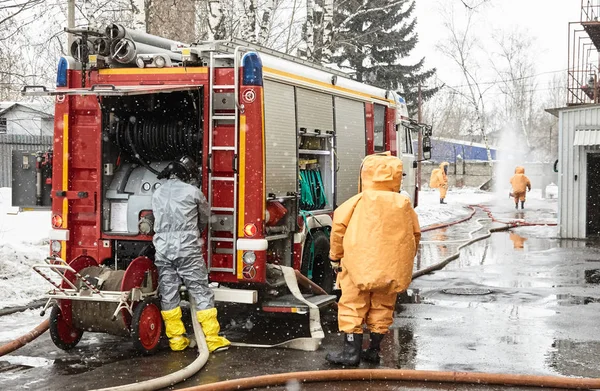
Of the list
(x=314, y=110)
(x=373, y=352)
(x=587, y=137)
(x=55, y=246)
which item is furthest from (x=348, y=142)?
(x=587, y=137)

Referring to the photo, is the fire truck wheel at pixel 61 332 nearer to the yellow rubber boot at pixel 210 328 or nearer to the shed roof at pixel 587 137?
the yellow rubber boot at pixel 210 328

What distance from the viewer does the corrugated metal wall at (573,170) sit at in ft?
59.8

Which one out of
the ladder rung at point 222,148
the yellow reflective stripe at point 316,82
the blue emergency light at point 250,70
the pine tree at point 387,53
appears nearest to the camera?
the blue emergency light at point 250,70

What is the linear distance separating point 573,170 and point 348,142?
1027cm

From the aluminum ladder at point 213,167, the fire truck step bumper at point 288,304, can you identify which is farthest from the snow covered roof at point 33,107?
the fire truck step bumper at point 288,304

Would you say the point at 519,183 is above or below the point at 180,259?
above

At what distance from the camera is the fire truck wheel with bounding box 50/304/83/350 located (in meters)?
7.22

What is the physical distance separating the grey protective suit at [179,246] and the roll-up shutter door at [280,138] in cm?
82

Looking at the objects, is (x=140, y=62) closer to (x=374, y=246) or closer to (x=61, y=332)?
(x=61, y=332)

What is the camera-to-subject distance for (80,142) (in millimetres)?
7988

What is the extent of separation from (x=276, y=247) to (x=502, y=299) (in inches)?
145

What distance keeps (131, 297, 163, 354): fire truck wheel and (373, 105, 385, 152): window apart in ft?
16.6

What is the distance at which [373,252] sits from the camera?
6.59m

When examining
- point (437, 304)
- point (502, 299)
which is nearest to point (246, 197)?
point (437, 304)
